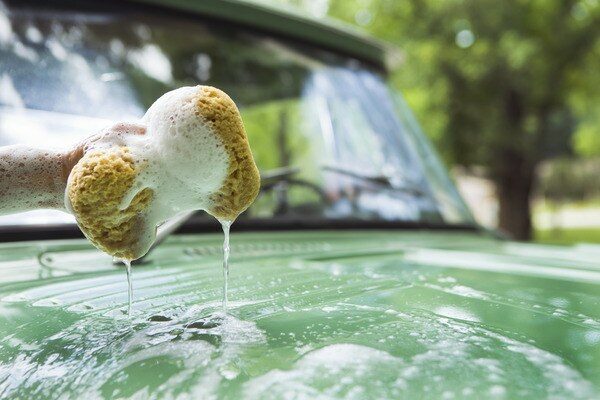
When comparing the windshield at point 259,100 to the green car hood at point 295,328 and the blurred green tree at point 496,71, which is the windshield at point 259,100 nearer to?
the green car hood at point 295,328

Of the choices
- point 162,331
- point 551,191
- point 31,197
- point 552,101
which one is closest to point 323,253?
point 162,331

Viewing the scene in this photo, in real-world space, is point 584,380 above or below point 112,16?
below

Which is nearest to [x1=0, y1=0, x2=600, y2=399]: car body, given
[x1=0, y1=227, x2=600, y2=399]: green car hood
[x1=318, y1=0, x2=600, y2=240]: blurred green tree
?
[x1=0, y1=227, x2=600, y2=399]: green car hood

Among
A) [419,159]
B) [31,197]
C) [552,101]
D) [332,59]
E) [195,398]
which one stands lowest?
[195,398]

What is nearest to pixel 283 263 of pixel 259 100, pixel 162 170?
pixel 162 170

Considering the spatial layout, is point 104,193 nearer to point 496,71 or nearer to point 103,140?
point 103,140

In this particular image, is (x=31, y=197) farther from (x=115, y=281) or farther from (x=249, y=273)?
(x=249, y=273)
